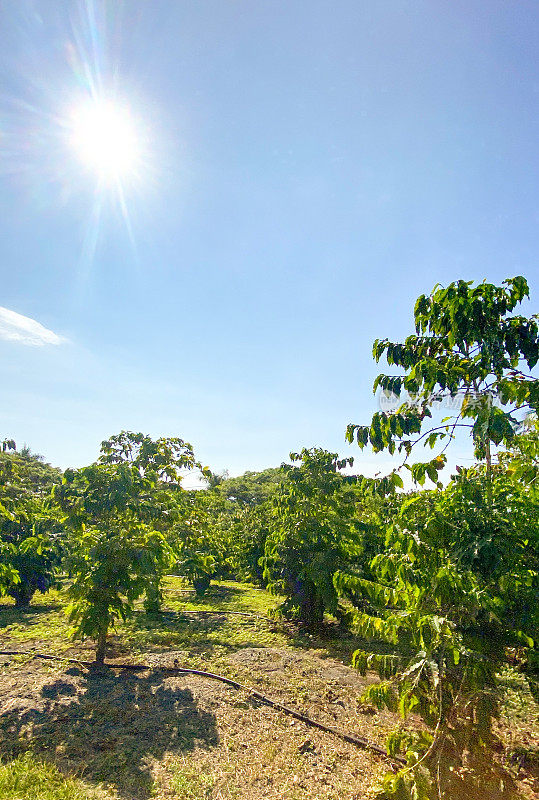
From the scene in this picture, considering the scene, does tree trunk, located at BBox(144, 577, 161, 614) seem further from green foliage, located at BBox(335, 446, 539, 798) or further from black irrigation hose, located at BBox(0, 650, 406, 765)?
green foliage, located at BBox(335, 446, 539, 798)

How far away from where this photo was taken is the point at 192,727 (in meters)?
6.35

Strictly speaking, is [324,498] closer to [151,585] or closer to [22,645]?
[151,585]

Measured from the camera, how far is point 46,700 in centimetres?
705

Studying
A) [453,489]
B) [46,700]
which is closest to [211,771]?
[46,700]

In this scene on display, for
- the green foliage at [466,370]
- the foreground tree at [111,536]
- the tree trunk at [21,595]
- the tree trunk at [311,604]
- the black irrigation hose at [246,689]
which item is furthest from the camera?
the tree trunk at [21,595]

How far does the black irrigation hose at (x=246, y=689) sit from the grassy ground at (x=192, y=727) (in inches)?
5.1

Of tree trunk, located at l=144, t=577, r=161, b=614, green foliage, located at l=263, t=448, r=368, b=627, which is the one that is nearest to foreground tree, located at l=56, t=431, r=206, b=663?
tree trunk, located at l=144, t=577, r=161, b=614

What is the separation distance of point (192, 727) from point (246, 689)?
4.92ft

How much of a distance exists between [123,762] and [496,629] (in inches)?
208

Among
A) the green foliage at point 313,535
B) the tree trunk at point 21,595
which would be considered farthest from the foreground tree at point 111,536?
the tree trunk at point 21,595

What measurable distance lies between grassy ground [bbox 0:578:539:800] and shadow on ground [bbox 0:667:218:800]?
0.02m

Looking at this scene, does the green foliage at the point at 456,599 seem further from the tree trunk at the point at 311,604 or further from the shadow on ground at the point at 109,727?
the tree trunk at the point at 311,604

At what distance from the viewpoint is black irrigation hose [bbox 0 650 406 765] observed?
5.83m

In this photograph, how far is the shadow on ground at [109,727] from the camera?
525cm
